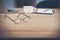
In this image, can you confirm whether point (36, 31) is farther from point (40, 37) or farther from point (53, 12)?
point (53, 12)

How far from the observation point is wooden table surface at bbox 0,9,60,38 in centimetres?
114

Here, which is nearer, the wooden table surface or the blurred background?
the wooden table surface

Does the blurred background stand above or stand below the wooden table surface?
above

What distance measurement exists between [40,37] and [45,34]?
51 mm

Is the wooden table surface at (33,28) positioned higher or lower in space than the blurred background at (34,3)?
lower

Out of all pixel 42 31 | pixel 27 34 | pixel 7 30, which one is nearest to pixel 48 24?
pixel 42 31

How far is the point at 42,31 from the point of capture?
3.83ft

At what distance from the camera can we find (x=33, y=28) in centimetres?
120

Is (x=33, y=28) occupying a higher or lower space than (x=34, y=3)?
lower

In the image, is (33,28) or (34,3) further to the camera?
(34,3)

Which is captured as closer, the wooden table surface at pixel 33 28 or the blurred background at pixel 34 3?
the wooden table surface at pixel 33 28

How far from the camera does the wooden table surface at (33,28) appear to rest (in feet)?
3.75

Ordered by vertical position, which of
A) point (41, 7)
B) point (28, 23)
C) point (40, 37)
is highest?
point (41, 7)

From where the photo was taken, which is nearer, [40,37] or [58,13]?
[40,37]
